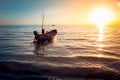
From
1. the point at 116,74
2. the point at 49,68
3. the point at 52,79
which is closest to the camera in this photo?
the point at 52,79

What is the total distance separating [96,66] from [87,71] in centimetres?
244

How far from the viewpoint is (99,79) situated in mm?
14250

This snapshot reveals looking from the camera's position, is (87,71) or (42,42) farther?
(42,42)

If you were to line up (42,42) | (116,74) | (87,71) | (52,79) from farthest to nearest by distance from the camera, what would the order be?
(42,42), (87,71), (116,74), (52,79)

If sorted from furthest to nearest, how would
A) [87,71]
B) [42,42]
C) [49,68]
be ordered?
1. [42,42]
2. [49,68]
3. [87,71]

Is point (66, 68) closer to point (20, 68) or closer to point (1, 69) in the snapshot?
point (20, 68)

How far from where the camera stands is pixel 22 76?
14812 millimetres

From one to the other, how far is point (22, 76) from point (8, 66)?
4105 millimetres

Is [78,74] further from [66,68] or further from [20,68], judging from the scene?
[20,68]

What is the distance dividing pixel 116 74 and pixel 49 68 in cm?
705

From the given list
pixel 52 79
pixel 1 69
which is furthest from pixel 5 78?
pixel 52 79

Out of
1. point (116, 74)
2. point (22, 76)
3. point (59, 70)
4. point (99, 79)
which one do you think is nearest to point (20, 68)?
point (22, 76)

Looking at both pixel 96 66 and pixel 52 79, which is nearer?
pixel 52 79

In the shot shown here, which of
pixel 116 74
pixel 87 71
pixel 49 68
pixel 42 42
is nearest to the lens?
pixel 116 74
